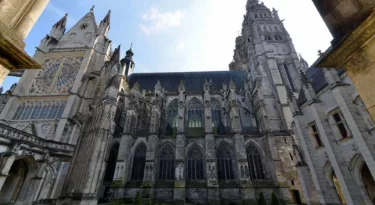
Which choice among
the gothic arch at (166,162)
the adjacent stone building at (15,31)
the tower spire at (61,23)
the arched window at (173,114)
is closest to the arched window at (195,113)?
the arched window at (173,114)

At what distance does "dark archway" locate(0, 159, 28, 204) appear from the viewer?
12.5 m

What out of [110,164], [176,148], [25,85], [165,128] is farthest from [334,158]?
[25,85]

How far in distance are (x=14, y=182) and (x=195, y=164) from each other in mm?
15203

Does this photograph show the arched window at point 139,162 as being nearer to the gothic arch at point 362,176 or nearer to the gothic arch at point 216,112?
the gothic arch at point 216,112

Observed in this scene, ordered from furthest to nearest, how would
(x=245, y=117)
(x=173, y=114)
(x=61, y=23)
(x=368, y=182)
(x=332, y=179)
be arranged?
(x=61, y=23) → (x=173, y=114) → (x=245, y=117) → (x=332, y=179) → (x=368, y=182)

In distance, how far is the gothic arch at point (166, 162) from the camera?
724 inches

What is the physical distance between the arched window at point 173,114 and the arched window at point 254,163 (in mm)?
10316

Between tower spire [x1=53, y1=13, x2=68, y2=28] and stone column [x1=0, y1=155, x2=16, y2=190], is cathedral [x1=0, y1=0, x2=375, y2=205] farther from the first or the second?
tower spire [x1=53, y1=13, x2=68, y2=28]

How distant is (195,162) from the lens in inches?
736

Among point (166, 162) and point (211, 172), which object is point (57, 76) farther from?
point (211, 172)

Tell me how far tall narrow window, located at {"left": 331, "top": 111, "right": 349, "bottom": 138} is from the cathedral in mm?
50

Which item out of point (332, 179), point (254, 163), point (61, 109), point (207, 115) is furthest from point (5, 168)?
point (332, 179)

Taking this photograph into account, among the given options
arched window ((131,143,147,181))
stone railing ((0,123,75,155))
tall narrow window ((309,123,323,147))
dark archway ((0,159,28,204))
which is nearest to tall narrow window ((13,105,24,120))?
stone railing ((0,123,75,155))

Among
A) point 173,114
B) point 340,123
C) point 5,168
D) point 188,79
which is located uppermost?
point 188,79
